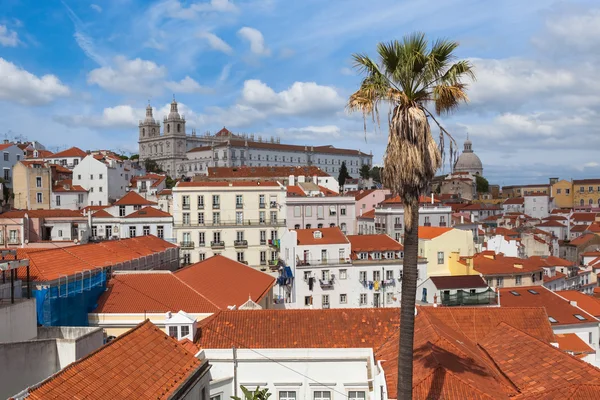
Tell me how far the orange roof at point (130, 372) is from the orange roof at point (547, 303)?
88.6ft

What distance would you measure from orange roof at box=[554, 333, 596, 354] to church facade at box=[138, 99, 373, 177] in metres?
131

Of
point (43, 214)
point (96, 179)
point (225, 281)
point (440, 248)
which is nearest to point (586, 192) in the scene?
point (440, 248)

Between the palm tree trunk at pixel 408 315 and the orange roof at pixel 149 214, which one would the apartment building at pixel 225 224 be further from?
the palm tree trunk at pixel 408 315

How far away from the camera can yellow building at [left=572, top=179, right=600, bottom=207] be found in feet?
451

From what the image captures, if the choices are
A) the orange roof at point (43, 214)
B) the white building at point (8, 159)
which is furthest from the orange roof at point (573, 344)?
the white building at point (8, 159)

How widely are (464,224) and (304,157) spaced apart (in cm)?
10958

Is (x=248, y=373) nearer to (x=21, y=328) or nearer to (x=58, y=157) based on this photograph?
(x=21, y=328)

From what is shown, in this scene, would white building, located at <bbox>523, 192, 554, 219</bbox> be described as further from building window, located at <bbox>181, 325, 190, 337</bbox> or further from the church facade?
building window, located at <bbox>181, 325, 190, 337</bbox>

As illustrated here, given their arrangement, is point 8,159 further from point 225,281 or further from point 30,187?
point 225,281

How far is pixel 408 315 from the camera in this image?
1164 centimetres

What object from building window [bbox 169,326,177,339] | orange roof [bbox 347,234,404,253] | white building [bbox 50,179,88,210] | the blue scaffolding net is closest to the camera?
building window [bbox 169,326,177,339]

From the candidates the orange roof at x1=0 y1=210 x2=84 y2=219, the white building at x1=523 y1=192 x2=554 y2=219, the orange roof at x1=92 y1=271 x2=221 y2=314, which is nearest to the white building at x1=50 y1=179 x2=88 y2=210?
the orange roof at x1=0 y1=210 x2=84 y2=219

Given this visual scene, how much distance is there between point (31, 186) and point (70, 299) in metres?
65.0

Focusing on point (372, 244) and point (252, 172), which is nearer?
point (372, 244)
